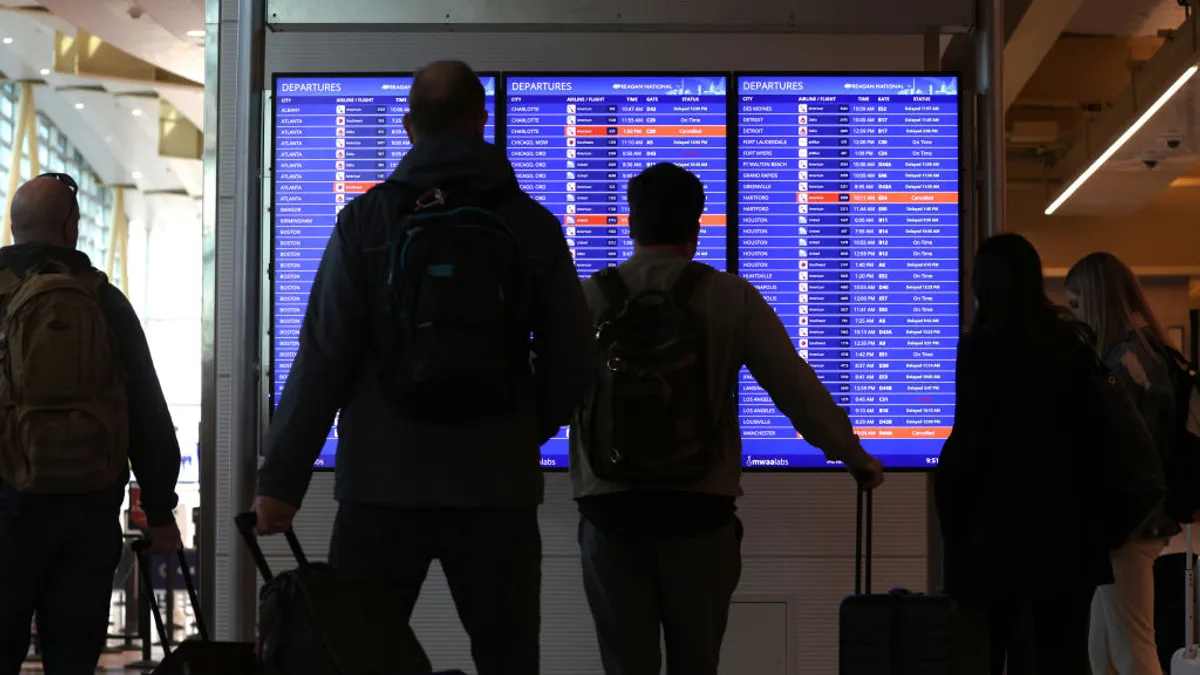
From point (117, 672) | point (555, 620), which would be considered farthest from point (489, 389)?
point (117, 672)

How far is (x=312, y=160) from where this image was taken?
15.0ft

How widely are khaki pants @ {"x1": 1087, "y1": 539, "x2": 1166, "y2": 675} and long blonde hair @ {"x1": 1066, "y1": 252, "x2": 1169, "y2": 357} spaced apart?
0.69 m

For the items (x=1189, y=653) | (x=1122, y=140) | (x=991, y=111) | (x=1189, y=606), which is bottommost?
(x=1189, y=653)

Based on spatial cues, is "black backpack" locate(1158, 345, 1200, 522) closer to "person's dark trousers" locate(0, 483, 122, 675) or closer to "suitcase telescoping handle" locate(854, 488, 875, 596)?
"suitcase telescoping handle" locate(854, 488, 875, 596)

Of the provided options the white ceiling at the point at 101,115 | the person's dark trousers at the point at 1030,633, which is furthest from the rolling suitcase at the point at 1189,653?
the white ceiling at the point at 101,115

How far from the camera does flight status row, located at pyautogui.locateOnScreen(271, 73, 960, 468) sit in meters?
4.57

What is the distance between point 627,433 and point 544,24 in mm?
1922

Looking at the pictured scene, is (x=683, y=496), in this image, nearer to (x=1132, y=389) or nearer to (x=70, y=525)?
(x=70, y=525)

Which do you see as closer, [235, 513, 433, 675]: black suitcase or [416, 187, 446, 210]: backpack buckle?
[235, 513, 433, 675]: black suitcase

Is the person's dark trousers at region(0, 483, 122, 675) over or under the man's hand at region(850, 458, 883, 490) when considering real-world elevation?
under

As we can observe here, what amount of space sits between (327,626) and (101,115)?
64.9 ft

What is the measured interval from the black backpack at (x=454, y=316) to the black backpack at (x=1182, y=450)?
315cm

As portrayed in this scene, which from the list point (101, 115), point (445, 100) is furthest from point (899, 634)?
point (101, 115)

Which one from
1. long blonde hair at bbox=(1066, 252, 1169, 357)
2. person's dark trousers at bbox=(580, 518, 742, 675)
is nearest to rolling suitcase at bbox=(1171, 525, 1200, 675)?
long blonde hair at bbox=(1066, 252, 1169, 357)
